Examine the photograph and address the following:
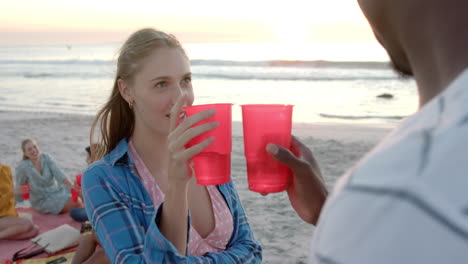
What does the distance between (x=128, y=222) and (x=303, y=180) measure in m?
0.94

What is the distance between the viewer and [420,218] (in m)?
0.53

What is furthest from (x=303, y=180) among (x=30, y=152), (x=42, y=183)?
(x=30, y=152)

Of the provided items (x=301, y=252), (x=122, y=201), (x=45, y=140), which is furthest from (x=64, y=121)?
(x=122, y=201)

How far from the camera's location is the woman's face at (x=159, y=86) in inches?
98.8

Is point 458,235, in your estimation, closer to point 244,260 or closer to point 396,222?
point 396,222

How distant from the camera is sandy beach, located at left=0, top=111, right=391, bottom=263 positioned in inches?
216

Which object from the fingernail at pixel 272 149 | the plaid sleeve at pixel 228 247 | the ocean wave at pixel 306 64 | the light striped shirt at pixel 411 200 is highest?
the light striped shirt at pixel 411 200

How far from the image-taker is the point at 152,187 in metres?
2.38

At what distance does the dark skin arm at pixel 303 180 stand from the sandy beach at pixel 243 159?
3278 millimetres

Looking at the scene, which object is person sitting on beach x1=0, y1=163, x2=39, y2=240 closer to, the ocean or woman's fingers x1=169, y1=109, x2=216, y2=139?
woman's fingers x1=169, y1=109, x2=216, y2=139

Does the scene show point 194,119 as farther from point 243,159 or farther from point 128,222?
point 243,159

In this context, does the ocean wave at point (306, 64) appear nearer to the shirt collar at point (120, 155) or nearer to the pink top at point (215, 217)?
the pink top at point (215, 217)

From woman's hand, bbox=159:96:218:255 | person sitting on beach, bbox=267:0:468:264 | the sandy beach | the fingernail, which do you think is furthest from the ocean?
person sitting on beach, bbox=267:0:468:264

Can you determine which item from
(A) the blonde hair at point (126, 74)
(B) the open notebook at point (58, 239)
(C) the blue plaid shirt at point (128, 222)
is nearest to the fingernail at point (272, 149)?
(C) the blue plaid shirt at point (128, 222)
